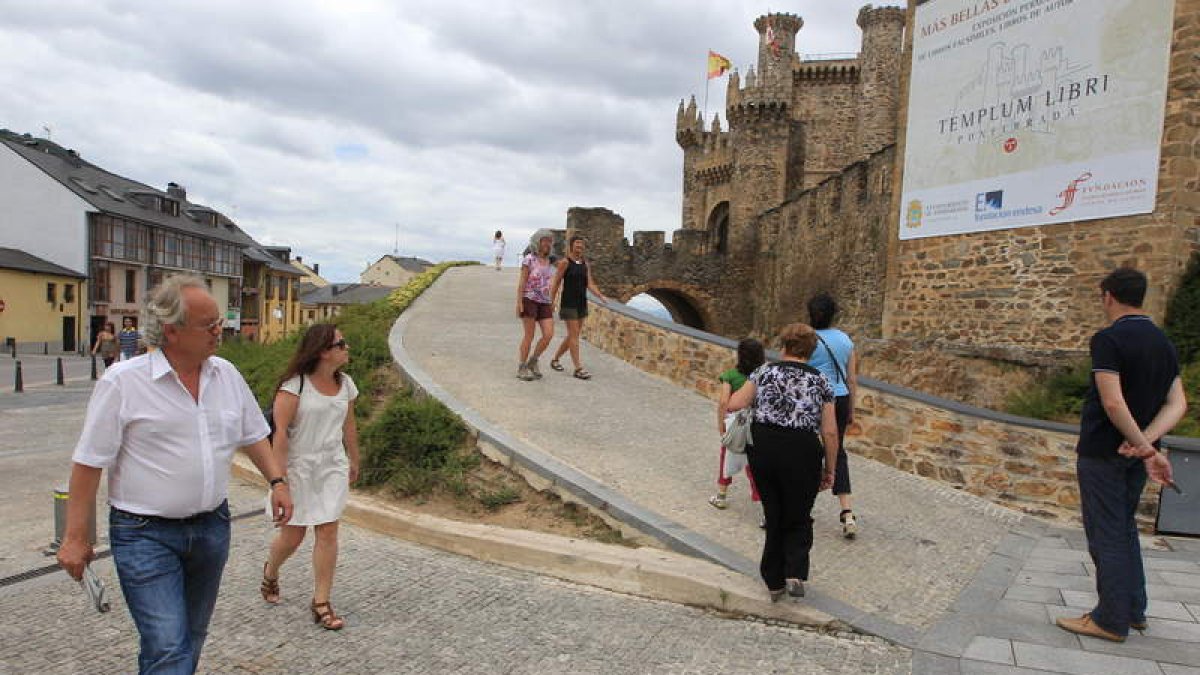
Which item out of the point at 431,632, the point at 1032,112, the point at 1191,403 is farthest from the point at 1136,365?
the point at 1032,112

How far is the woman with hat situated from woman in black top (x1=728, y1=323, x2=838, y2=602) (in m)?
4.59

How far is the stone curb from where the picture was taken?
4.02 m

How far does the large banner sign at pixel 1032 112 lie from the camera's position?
8.72m

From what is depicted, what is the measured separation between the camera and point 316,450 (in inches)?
147

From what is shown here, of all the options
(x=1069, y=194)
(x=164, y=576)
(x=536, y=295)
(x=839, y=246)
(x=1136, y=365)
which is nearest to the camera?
(x=164, y=576)

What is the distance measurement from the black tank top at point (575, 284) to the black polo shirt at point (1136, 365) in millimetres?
5553

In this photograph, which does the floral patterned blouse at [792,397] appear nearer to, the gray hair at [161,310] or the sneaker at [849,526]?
the sneaker at [849,526]

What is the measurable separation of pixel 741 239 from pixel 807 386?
2604cm

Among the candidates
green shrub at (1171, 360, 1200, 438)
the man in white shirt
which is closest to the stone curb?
the man in white shirt

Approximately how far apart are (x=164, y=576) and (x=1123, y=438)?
4277 millimetres

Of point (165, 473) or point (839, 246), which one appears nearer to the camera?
point (165, 473)

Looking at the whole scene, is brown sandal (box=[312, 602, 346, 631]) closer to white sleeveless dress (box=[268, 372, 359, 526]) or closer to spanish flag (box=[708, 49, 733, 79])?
white sleeveless dress (box=[268, 372, 359, 526])

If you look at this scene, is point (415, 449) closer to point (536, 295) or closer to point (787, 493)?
point (536, 295)

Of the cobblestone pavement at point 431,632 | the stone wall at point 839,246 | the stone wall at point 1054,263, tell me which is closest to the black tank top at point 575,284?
the cobblestone pavement at point 431,632
